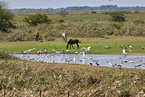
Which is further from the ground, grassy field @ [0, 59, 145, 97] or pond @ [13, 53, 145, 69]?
grassy field @ [0, 59, 145, 97]

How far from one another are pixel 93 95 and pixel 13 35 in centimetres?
1955

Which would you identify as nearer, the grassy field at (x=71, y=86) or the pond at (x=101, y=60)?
the grassy field at (x=71, y=86)

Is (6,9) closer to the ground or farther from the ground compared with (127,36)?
farther from the ground

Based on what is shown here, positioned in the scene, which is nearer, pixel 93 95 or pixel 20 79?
pixel 93 95

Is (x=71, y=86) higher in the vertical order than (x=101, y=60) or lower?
higher

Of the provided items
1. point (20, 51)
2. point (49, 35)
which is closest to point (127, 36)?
point (49, 35)

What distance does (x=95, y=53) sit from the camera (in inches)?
628

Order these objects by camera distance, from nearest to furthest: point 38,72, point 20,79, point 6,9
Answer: point 20,79
point 38,72
point 6,9

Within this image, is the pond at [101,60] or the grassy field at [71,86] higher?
the grassy field at [71,86]

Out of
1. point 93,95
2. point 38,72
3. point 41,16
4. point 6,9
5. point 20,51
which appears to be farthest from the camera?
point 41,16

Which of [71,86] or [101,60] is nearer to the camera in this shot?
[71,86]

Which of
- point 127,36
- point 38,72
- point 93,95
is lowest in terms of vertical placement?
point 127,36

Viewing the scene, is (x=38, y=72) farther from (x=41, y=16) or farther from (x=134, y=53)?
(x=41, y=16)

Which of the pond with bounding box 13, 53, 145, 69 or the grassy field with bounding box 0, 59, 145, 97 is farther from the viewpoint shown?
the pond with bounding box 13, 53, 145, 69
